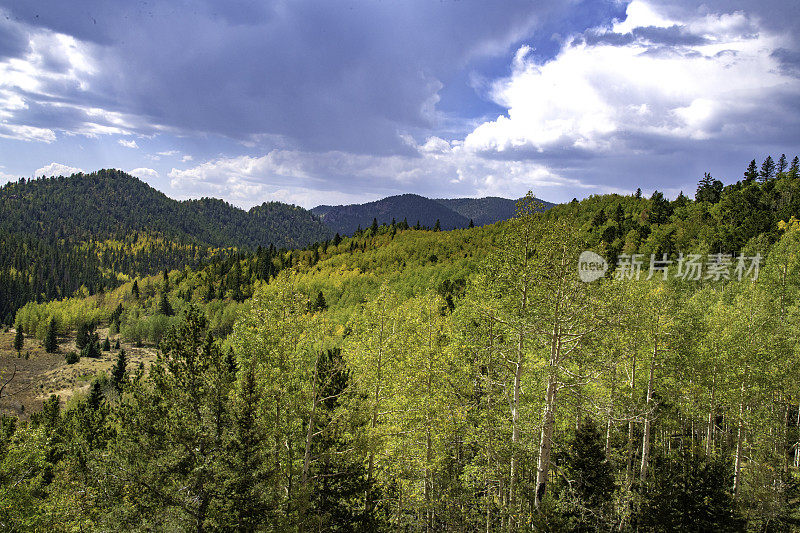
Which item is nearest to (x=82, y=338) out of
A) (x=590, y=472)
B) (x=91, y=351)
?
(x=91, y=351)

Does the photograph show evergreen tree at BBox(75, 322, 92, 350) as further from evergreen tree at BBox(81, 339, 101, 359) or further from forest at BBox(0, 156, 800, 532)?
forest at BBox(0, 156, 800, 532)

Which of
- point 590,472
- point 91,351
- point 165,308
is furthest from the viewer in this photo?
point 165,308

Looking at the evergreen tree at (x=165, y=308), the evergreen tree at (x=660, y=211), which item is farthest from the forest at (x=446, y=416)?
the evergreen tree at (x=165, y=308)

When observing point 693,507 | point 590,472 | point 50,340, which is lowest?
point 50,340

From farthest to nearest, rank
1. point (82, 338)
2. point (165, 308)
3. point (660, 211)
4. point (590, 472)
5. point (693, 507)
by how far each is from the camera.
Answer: point (165, 308), point (82, 338), point (660, 211), point (693, 507), point (590, 472)

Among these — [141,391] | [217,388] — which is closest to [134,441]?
[141,391]

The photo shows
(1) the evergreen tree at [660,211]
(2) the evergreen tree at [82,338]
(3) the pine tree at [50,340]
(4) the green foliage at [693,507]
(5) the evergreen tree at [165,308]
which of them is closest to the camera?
(4) the green foliage at [693,507]

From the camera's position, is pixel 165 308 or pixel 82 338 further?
pixel 165 308

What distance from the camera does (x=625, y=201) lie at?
13450 cm

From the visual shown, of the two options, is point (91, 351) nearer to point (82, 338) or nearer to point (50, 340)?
point (82, 338)

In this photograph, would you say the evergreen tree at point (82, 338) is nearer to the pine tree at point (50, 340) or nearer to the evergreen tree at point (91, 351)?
the pine tree at point (50, 340)

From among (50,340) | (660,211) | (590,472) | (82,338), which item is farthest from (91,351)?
(660,211)

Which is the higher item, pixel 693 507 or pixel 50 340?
pixel 693 507

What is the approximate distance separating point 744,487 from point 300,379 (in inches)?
1075
